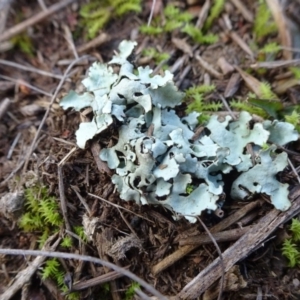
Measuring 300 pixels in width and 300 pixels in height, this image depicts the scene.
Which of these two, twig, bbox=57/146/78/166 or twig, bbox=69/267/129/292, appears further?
twig, bbox=57/146/78/166

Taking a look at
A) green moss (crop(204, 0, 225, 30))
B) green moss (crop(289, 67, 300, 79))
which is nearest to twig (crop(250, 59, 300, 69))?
green moss (crop(289, 67, 300, 79))

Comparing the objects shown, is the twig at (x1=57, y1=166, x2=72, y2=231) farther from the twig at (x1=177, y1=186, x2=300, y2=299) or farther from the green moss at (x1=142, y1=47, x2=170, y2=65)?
the green moss at (x1=142, y1=47, x2=170, y2=65)

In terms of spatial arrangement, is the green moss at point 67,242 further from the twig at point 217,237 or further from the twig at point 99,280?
the twig at point 217,237

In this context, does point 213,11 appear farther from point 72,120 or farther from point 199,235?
point 199,235

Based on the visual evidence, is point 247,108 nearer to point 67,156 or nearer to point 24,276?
point 67,156

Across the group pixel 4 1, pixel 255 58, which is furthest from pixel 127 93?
pixel 4 1

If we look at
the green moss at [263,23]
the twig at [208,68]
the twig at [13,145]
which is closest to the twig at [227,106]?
the twig at [208,68]
